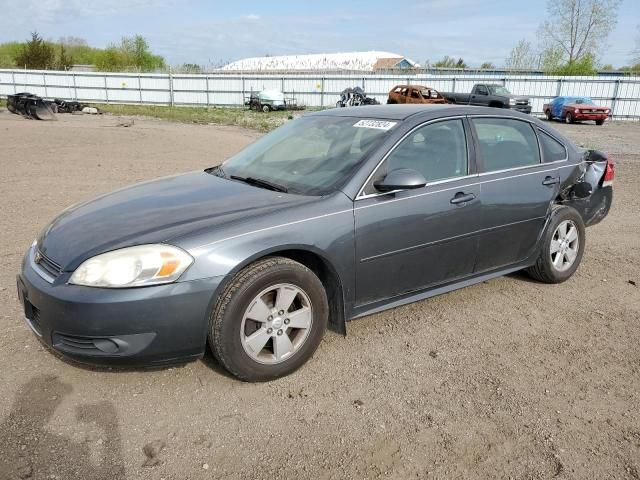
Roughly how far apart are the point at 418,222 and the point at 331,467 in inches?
67.8

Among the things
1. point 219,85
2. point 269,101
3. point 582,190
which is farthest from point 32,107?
point 582,190

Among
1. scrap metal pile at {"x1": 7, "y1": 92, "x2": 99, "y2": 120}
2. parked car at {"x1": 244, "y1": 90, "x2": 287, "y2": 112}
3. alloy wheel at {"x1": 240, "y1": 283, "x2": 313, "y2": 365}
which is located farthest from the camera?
parked car at {"x1": 244, "y1": 90, "x2": 287, "y2": 112}

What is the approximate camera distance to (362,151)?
3.60m

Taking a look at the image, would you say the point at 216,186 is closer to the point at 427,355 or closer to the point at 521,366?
the point at 427,355

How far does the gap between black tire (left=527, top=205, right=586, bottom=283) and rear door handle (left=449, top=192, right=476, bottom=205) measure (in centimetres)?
105

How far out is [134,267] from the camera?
2.73m

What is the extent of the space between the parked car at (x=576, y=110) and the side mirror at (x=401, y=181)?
25861 millimetres

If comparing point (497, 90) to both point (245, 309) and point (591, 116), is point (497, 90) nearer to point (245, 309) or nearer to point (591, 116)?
point (591, 116)

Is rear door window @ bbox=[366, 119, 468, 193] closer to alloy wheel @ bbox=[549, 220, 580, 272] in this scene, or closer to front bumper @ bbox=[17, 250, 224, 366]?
alloy wheel @ bbox=[549, 220, 580, 272]

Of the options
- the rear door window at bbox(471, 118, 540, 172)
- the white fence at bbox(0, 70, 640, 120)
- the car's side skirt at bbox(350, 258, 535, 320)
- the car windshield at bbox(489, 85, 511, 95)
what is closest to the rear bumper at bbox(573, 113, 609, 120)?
the car windshield at bbox(489, 85, 511, 95)

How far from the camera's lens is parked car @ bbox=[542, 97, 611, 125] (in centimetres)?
2550

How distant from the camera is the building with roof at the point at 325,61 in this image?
218 ft

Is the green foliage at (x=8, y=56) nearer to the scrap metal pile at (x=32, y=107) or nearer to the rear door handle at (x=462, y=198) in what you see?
the scrap metal pile at (x=32, y=107)

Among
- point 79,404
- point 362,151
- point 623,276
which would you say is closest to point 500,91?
point 623,276
